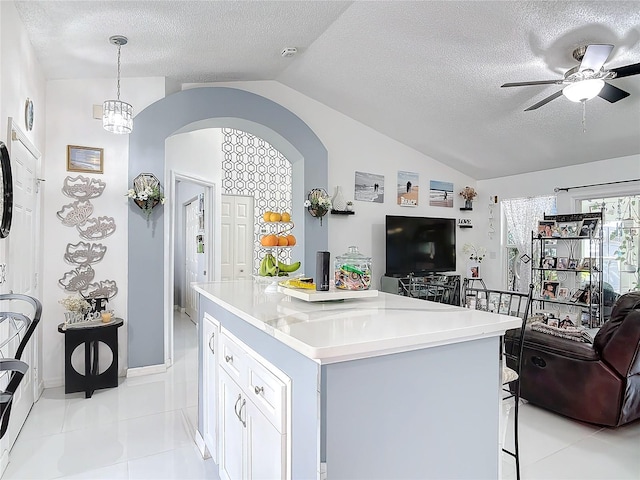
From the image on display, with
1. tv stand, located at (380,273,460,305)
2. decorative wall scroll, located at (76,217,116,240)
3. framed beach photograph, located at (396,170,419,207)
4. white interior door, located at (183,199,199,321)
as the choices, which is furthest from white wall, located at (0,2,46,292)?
framed beach photograph, located at (396,170,419,207)

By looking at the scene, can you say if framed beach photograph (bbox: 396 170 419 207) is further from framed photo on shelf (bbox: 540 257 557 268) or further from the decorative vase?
framed photo on shelf (bbox: 540 257 557 268)

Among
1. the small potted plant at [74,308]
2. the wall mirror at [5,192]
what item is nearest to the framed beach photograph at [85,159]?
the small potted plant at [74,308]

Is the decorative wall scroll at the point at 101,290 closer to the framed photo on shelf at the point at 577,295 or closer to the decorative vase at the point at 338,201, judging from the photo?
the decorative vase at the point at 338,201

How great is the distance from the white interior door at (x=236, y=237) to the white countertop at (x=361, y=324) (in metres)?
A: 4.04

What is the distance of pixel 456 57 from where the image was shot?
11.8 ft

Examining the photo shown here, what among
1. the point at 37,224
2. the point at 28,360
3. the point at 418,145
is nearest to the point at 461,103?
the point at 418,145

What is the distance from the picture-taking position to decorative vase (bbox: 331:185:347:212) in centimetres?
514

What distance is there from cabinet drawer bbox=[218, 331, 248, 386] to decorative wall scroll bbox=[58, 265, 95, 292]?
2287 mm

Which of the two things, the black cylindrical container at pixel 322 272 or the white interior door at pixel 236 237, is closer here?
the black cylindrical container at pixel 322 272

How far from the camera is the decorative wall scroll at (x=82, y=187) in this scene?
3561 mm

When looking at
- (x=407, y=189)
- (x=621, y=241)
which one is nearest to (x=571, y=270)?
(x=621, y=241)

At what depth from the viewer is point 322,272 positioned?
1793 millimetres

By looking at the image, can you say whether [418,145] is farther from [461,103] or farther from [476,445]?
[476,445]

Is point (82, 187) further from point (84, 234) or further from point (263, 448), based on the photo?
point (263, 448)
